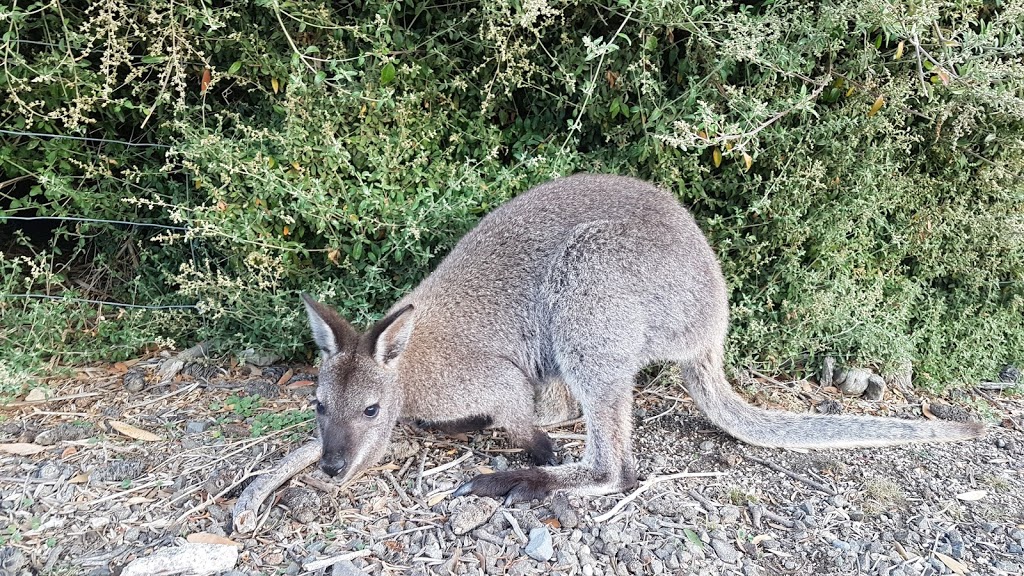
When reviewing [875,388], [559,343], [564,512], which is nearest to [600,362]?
[559,343]

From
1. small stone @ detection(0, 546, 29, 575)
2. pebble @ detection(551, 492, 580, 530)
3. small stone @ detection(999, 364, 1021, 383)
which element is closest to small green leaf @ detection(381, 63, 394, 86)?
pebble @ detection(551, 492, 580, 530)

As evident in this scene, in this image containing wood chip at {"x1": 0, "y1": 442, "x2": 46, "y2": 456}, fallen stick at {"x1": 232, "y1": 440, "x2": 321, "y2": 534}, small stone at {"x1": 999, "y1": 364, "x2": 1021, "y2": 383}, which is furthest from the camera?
small stone at {"x1": 999, "y1": 364, "x2": 1021, "y2": 383}

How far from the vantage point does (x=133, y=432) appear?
400 centimetres

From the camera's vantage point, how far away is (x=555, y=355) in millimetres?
3867

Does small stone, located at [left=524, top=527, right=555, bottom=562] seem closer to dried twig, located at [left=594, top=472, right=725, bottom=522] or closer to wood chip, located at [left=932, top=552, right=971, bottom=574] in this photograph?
dried twig, located at [left=594, top=472, right=725, bottom=522]

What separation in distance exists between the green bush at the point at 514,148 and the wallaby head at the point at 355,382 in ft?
2.76

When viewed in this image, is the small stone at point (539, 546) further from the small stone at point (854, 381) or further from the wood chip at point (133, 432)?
the small stone at point (854, 381)

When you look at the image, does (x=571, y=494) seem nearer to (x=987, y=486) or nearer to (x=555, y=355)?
(x=555, y=355)

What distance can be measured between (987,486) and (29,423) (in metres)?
5.27

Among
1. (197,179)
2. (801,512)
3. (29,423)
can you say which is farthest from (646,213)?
(29,423)

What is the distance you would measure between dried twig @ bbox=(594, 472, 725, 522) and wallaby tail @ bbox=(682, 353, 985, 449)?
34cm

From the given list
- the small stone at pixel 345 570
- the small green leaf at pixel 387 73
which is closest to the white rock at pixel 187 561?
the small stone at pixel 345 570

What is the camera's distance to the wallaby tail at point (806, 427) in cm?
391

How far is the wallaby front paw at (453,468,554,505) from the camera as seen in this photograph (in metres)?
3.54
